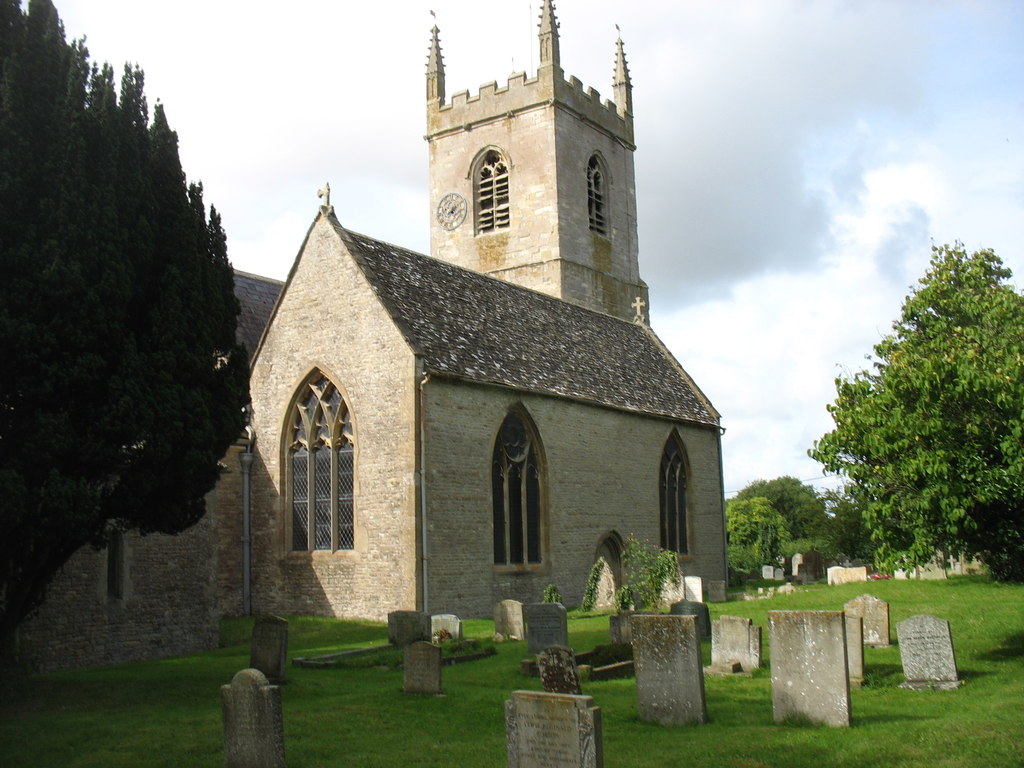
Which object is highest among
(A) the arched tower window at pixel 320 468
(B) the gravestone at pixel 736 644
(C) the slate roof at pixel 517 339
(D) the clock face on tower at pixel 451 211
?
(D) the clock face on tower at pixel 451 211

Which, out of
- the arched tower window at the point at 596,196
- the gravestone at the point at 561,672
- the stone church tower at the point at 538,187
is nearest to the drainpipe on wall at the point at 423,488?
the gravestone at the point at 561,672

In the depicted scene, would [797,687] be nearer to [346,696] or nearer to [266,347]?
[346,696]

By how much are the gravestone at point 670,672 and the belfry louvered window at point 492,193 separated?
29.7 meters

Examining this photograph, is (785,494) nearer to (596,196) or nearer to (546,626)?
(596,196)

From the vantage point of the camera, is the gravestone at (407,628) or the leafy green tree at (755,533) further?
the leafy green tree at (755,533)

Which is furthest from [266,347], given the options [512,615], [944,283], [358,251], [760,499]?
[760,499]

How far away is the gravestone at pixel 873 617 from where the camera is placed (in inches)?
649

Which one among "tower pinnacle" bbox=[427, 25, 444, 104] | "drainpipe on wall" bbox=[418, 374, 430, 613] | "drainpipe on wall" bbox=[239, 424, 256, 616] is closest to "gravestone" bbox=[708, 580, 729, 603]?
"drainpipe on wall" bbox=[418, 374, 430, 613]

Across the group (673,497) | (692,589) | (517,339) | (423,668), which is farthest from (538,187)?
(423,668)

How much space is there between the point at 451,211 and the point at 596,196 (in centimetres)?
588

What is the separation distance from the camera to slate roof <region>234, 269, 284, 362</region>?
2720 centimetres

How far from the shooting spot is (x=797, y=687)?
1051 cm

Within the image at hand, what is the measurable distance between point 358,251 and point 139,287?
10.8 meters

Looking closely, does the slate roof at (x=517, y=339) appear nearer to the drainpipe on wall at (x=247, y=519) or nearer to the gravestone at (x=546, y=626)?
the drainpipe on wall at (x=247, y=519)
